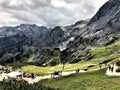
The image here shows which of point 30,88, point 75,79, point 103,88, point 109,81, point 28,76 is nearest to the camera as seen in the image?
point 103,88

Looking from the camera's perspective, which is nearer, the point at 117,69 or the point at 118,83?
the point at 118,83

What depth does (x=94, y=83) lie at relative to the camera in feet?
423

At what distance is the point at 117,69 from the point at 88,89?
1654 inches

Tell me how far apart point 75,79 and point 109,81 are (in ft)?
78.9

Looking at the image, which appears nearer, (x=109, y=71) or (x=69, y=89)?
(x=69, y=89)

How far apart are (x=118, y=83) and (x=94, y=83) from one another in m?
12.1

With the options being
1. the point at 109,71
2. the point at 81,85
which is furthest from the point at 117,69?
the point at 81,85

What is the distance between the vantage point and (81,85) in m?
129

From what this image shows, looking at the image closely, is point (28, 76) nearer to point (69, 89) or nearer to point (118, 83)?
point (69, 89)

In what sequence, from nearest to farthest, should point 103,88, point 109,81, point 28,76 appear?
point 103,88, point 109,81, point 28,76

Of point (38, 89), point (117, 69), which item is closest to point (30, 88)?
point (38, 89)

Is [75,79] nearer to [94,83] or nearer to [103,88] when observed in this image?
[94,83]

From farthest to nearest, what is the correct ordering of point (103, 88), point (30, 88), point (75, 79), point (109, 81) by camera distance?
point (75, 79)
point (30, 88)
point (109, 81)
point (103, 88)

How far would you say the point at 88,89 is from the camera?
4692 inches
